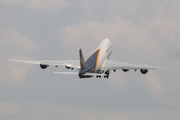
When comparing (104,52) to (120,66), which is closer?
(120,66)

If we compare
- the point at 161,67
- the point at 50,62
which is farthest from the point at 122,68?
the point at 50,62

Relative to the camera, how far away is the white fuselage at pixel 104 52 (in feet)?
331

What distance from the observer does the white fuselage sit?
331ft

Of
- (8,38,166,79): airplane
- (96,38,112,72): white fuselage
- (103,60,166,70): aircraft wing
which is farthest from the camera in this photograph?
(103,60,166,70): aircraft wing

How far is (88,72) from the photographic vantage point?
300 ft

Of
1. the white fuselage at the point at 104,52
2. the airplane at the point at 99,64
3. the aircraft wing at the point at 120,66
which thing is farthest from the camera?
the aircraft wing at the point at 120,66

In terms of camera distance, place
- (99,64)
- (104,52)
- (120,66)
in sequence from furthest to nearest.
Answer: (104,52), (120,66), (99,64)

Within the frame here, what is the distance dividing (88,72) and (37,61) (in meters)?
14.6

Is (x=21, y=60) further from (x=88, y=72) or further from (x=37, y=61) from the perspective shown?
(x=88, y=72)

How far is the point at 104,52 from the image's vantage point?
106312 mm

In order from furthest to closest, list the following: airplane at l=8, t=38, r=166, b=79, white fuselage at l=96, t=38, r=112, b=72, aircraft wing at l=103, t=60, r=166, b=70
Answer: aircraft wing at l=103, t=60, r=166, b=70 → white fuselage at l=96, t=38, r=112, b=72 → airplane at l=8, t=38, r=166, b=79

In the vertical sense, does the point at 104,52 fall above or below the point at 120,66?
above

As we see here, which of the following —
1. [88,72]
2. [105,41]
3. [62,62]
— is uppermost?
[105,41]

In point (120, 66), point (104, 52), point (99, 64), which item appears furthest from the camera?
point (104, 52)
